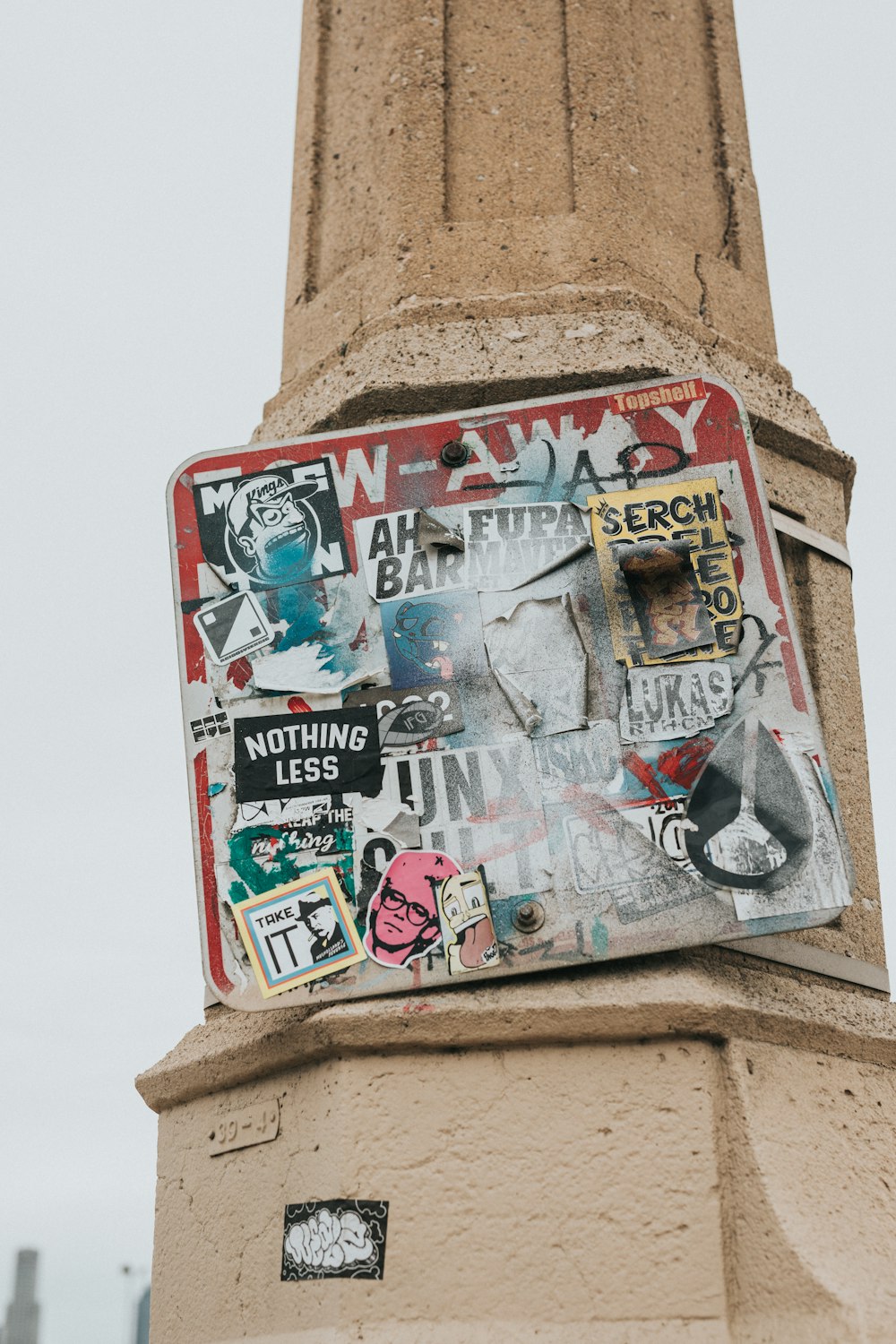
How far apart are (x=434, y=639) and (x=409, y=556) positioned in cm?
23

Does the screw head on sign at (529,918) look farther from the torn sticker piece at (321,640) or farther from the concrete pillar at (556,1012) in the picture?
the torn sticker piece at (321,640)

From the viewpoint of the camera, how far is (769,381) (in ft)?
13.8

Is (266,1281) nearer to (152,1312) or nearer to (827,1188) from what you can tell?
(152,1312)

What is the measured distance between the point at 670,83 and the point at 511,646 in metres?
2.19

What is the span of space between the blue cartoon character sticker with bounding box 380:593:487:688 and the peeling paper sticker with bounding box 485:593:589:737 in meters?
0.05

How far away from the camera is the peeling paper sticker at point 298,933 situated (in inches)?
131

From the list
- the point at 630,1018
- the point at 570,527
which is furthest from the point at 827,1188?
the point at 570,527

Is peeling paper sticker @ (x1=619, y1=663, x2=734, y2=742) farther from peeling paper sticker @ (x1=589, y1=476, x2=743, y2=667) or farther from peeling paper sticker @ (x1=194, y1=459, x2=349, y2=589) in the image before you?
peeling paper sticker @ (x1=194, y1=459, x2=349, y2=589)

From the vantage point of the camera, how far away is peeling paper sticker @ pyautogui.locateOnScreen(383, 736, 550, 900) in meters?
3.33

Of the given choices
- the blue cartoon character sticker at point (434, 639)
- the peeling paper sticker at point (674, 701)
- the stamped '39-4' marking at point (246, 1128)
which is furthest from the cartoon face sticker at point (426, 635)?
the stamped '39-4' marking at point (246, 1128)

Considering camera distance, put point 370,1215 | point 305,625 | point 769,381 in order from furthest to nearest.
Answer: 1. point 769,381
2. point 305,625
3. point 370,1215

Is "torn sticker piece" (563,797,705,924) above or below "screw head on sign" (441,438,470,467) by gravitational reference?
below

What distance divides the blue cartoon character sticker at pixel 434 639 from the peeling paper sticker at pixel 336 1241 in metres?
1.17

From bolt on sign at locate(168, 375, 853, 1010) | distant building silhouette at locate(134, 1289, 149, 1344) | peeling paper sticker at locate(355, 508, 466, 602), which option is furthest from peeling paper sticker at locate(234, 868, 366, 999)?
distant building silhouette at locate(134, 1289, 149, 1344)
